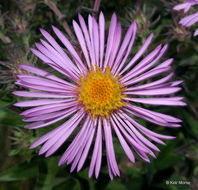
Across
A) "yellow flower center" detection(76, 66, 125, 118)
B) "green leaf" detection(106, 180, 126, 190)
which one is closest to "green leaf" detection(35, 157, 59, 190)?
"yellow flower center" detection(76, 66, 125, 118)

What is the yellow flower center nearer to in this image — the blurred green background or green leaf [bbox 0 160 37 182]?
the blurred green background

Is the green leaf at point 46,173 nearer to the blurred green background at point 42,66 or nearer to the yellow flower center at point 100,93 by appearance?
the blurred green background at point 42,66

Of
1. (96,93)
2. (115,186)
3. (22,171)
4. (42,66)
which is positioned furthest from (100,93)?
(115,186)

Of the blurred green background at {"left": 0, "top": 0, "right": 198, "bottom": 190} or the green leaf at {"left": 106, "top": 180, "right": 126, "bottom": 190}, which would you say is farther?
the green leaf at {"left": 106, "top": 180, "right": 126, "bottom": 190}

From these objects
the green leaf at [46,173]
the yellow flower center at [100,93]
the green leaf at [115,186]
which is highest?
the yellow flower center at [100,93]

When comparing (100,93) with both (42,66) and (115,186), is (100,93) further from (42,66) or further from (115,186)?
(115,186)

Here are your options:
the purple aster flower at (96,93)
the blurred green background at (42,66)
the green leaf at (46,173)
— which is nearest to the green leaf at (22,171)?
the blurred green background at (42,66)

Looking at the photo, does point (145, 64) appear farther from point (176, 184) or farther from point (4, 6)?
point (4, 6)
